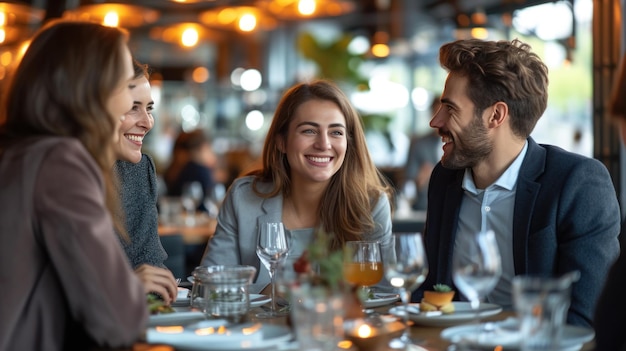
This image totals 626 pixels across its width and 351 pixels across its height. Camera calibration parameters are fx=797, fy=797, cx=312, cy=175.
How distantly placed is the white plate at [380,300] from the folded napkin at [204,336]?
50cm

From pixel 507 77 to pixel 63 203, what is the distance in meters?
1.72

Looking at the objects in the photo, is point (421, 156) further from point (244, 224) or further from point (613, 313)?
point (613, 313)

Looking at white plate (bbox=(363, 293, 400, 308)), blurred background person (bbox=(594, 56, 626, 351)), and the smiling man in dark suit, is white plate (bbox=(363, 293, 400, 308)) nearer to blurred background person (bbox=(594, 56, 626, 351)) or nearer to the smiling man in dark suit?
the smiling man in dark suit

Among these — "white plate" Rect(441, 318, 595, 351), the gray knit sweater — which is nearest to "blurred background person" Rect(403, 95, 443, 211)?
the gray knit sweater

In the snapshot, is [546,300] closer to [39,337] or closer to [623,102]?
[623,102]

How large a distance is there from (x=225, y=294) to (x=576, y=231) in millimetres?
1131

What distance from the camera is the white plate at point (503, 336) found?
173cm

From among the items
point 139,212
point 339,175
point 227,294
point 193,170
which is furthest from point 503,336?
point 193,170

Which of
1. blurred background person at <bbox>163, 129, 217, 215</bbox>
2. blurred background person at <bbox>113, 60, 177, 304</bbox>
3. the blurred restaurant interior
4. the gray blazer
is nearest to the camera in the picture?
blurred background person at <bbox>113, 60, 177, 304</bbox>

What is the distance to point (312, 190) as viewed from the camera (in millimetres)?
3244

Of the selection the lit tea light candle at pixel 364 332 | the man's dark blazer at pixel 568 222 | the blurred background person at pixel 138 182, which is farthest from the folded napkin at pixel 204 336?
Answer: the blurred background person at pixel 138 182

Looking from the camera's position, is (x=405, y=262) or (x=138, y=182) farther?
(x=138, y=182)

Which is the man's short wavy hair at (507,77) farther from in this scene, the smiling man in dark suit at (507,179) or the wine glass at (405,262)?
the wine glass at (405,262)

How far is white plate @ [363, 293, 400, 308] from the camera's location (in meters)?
2.33
